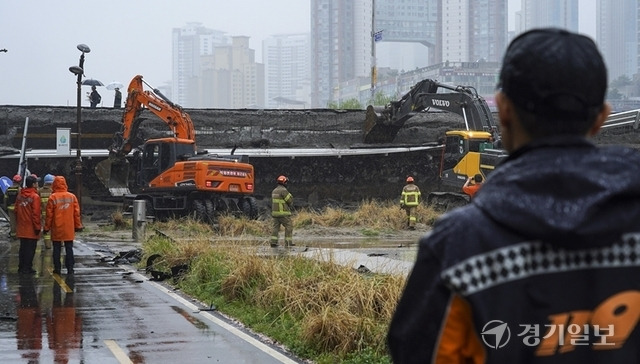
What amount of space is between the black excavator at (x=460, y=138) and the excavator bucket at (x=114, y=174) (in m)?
11.0

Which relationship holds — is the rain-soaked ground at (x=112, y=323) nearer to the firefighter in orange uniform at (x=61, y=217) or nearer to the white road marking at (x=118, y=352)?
the white road marking at (x=118, y=352)

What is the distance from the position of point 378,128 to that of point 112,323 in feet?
109

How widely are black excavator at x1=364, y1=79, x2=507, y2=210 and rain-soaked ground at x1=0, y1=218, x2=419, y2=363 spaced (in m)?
16.4

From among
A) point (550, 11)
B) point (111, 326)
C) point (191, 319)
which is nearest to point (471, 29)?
point (550, 11)

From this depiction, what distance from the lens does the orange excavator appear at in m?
33.2

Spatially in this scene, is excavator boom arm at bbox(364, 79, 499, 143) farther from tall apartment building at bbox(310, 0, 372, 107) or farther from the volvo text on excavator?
tall apartment building at bbox(310, 0, 372, 107)

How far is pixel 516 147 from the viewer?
2.69 m

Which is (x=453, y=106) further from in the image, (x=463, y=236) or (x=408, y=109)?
(x=463, y=236)

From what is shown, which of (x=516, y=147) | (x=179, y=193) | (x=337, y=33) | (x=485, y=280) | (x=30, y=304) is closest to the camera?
(x=485, y=280)

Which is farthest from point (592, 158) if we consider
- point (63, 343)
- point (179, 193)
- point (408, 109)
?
point (408, 109)

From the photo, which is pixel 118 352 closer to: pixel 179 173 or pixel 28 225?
pixel 28 225

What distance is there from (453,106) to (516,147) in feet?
118

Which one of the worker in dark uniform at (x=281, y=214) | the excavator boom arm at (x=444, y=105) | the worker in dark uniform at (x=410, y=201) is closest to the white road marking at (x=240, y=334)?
the worker in dark uniform at (x=281, y=214)

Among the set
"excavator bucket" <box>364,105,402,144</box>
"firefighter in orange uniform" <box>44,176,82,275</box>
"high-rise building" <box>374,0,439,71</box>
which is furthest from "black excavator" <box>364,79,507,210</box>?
"high-rise building" <box>374,0,439,71</box>
